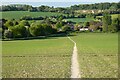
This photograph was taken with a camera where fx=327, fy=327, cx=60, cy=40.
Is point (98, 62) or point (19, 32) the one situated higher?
point (98, 62)

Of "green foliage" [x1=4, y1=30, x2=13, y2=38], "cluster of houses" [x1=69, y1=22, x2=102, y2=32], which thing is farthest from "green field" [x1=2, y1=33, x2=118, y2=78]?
"cluster of houses" [x1=69, y1=22, x2=102, y2=32]

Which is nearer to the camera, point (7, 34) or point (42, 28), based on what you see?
point (7, 34)

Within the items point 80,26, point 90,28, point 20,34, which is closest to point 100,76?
point 20,34

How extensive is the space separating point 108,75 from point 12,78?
611 centimetres

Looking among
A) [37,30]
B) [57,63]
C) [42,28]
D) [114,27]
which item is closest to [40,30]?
[37,30]

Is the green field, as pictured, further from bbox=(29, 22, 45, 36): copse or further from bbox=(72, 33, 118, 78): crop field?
bbox=(29, 22, 45, 36): copse

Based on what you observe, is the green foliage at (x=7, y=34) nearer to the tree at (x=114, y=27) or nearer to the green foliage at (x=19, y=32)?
the green foliage at (x=19, y=32)

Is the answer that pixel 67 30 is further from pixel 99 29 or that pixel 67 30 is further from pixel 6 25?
pixel 6 25

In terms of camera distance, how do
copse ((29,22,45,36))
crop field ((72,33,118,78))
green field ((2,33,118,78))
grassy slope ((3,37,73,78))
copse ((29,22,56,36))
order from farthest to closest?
copse ((29,22,56,36))
copse ((29,22,45,36))
grassy slope ((3,37,73,78))
green field ((2,33,118,78))
crop field ((72,33,118,78))

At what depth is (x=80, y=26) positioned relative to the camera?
13500 centimetres

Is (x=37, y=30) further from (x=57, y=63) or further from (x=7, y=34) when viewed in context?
(x=57, y=63)

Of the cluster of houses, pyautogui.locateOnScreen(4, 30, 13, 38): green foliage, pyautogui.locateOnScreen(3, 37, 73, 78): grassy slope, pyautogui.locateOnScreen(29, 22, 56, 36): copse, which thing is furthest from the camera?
the cluster of houses

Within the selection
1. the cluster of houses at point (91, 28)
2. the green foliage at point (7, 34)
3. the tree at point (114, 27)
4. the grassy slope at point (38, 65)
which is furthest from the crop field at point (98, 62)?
the cluster of houses at point (91, 28)

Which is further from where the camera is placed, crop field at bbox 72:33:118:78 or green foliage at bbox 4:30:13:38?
green foliage at bbox 4:30:13:38
